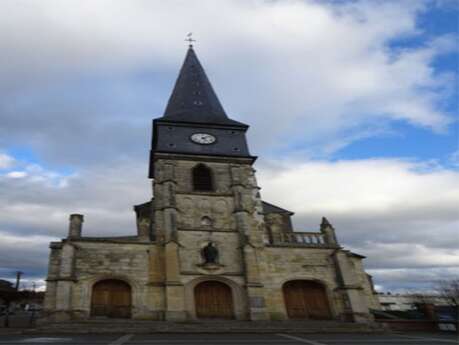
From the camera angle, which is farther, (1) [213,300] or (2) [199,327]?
(1) [213,300]

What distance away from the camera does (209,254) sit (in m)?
18.5

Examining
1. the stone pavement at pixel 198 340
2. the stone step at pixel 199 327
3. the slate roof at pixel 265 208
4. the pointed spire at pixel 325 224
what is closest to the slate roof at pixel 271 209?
the slate roof at pixel 265 208

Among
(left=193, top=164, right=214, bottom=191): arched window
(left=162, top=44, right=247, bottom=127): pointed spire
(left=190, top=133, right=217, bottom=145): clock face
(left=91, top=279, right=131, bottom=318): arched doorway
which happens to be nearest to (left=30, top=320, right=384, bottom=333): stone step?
(left=91, top=279, right=131, bottom=318): arched doorway

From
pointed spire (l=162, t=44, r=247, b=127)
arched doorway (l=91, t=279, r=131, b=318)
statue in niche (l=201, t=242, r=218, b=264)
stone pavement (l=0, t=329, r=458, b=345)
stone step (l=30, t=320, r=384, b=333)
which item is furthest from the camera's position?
pointed spire (l=162, t=44, r=247, b=127)

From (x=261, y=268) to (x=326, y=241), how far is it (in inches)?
185

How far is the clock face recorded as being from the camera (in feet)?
78.3

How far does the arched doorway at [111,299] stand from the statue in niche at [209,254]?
422 centimetres

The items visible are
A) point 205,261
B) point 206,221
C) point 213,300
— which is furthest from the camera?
point 206,221

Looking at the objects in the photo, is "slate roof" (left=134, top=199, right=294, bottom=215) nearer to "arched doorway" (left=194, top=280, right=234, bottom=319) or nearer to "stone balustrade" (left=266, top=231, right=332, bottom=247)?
"stone balustrade" (left=266, top=231, right=332, bottom=247)

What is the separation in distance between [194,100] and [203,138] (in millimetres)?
5729

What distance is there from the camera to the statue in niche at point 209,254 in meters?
18.4

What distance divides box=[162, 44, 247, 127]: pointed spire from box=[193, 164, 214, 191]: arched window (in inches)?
164

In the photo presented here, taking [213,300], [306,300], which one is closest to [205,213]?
[213,300]

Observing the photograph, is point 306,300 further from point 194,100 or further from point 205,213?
point 194,100
